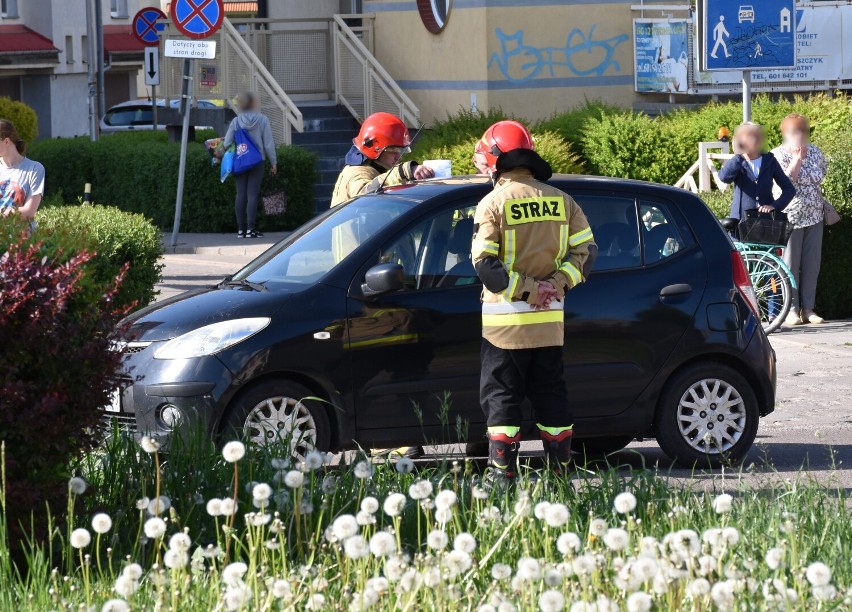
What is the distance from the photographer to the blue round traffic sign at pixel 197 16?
2022 cm

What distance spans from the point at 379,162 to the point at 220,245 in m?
11.5

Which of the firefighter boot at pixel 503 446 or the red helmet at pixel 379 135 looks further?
the red helmet at pixel 379 135

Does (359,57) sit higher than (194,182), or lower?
higher

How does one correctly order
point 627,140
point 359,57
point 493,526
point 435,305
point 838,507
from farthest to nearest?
point 359,57
point 627,140
point 435,305
point 838,507
point 493,526

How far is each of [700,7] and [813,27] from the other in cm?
998

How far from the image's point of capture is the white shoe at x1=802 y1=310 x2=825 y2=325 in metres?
14.4

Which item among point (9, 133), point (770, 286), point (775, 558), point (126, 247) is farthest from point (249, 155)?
point (775, 558)

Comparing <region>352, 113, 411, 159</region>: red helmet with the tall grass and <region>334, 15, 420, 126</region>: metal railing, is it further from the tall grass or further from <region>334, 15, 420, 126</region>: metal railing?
<region>334, 15, 420, 126</region>: metal railing

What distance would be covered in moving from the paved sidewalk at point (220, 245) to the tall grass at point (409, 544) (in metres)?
13.6

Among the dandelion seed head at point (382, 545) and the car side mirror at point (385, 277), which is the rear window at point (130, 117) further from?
the dandelion seed head at point (382, 545)

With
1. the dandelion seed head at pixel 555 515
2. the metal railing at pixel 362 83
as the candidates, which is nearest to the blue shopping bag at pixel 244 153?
the metal railing at pixel 362 83

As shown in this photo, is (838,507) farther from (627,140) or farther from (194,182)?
(194,182)

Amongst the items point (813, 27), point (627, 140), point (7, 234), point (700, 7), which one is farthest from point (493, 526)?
point (813, 27)

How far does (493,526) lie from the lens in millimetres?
5242
